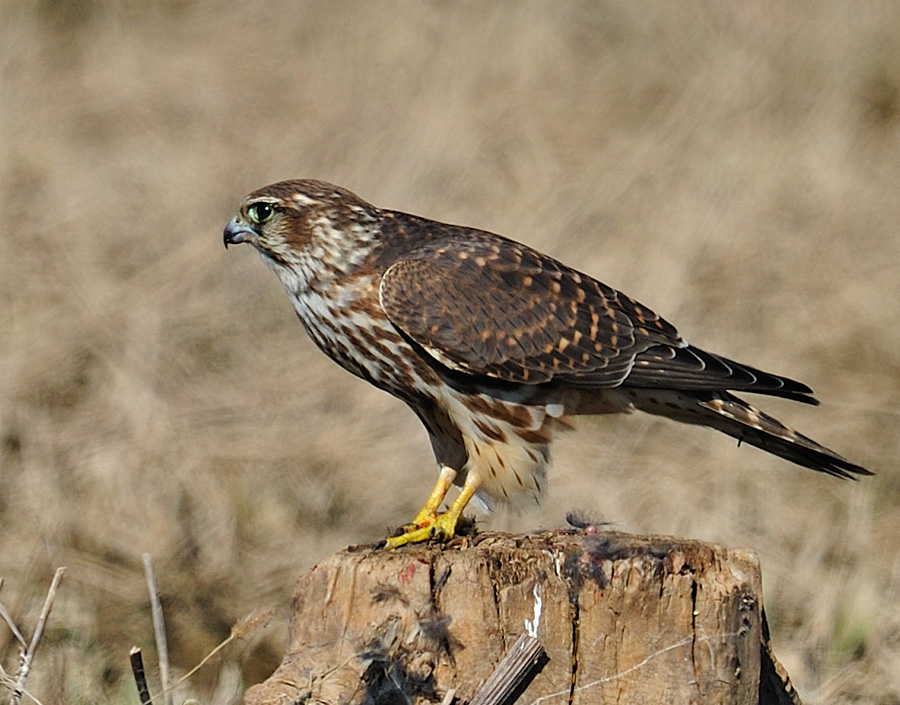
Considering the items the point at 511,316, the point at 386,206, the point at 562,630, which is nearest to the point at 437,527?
the point at 511,316

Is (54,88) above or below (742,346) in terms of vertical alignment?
above

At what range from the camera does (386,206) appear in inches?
349

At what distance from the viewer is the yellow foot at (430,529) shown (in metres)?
4.08

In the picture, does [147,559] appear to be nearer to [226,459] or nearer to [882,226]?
[226,459]

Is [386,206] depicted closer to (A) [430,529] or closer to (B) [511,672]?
(A) [430,529]

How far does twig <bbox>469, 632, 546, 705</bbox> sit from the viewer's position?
3.10m

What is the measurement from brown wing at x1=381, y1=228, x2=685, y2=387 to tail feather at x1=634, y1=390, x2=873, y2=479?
20cm

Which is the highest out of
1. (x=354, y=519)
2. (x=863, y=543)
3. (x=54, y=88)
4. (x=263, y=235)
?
(x=54, y=88)

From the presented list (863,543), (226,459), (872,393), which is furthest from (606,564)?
(872,393)

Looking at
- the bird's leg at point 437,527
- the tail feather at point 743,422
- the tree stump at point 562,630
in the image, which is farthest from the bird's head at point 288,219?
the tree stump at point 562,630

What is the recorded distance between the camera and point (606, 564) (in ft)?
10.7

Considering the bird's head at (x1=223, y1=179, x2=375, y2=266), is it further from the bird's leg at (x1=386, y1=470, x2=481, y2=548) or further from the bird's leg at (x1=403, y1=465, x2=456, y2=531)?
the bird's leg at (x1=386, y1=470, x2=481, y2=548)

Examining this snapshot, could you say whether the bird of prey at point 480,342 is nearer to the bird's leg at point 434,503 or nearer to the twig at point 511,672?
the bird's leg at point 434,503

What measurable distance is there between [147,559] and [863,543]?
164 inches
